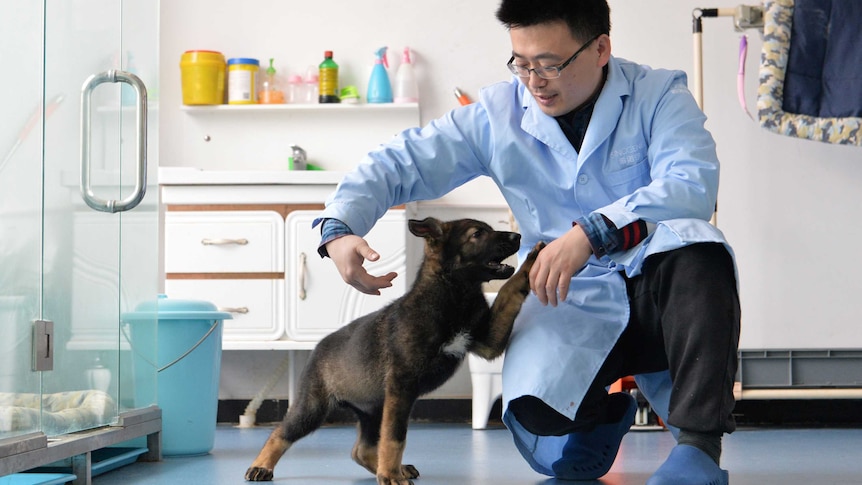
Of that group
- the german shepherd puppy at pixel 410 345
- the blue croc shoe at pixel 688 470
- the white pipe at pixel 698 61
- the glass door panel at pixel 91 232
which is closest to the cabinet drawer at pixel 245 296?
the glass door panel at pixel 91 232

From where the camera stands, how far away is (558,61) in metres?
2.11

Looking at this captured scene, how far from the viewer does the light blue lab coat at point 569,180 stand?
6.55 feet

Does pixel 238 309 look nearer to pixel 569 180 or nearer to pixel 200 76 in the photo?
pixel 200 76

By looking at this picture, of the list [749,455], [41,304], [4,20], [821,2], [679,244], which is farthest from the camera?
[821,2]

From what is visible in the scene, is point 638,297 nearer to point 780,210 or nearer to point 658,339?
point 658,339

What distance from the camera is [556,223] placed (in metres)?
2.30

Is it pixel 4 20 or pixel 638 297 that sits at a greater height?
pixel 4 20

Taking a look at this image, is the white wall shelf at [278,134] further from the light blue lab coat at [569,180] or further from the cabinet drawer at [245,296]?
the light blue lab coat at [569,180]

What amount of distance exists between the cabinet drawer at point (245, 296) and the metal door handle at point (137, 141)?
4.27ft

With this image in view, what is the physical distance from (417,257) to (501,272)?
7.20 ft

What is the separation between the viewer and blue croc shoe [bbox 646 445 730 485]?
5.76ft

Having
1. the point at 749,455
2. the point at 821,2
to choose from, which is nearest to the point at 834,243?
the point at 821,2

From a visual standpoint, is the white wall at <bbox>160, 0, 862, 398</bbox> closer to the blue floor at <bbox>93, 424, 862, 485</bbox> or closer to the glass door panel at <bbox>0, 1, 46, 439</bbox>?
the blue floor at <bbox>93, 424, 862, 485</bbox>

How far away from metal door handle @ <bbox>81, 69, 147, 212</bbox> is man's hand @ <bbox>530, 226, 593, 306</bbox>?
1.50m
